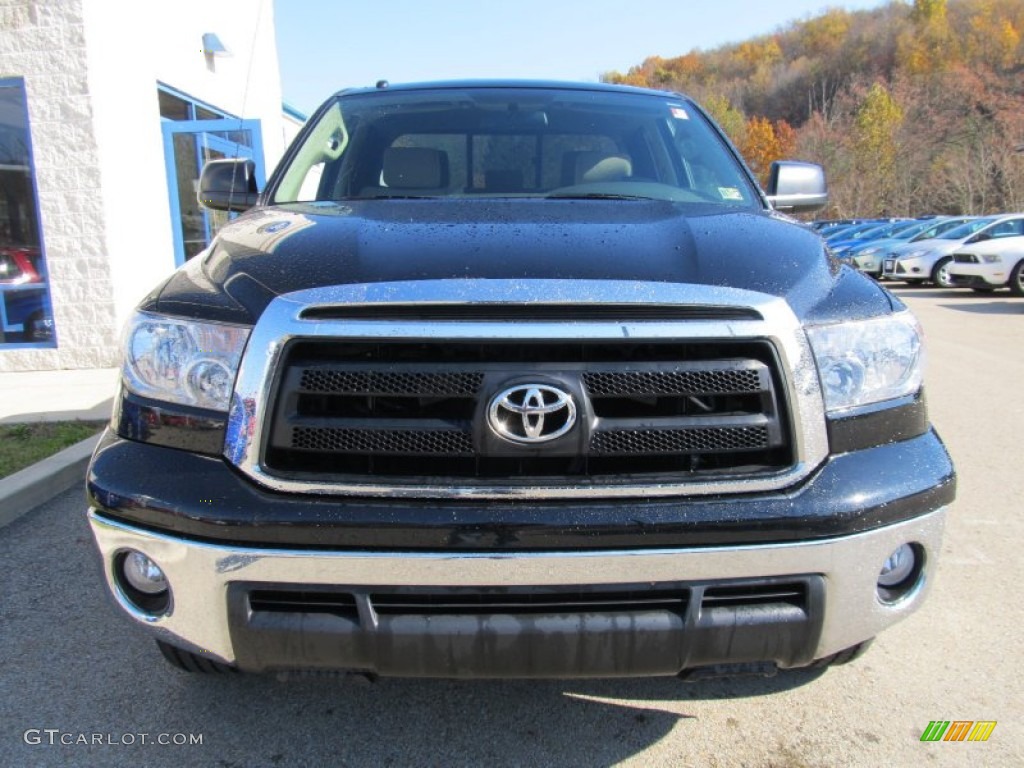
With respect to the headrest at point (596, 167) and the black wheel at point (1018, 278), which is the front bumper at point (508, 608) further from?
the black wheel at point (1018, 278)

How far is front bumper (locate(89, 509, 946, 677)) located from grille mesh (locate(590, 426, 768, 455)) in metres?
0.23

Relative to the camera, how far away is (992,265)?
15.1 meters

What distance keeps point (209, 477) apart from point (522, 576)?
2.39 feet

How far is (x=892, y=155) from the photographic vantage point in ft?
184

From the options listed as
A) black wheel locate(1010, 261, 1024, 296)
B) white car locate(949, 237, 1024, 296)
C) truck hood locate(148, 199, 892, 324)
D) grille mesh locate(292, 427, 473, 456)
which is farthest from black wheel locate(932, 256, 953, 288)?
grille mesh locate(292, 427, 473, 456)

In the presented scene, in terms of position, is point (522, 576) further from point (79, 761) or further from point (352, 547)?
point (79, 761)

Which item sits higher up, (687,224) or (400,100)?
(400,100)

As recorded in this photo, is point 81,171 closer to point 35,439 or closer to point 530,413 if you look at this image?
point 35,439

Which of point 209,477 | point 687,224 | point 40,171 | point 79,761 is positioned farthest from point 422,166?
point 40,171

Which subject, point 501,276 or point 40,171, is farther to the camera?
point 40,171

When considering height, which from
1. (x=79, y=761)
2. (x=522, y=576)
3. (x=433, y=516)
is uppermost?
(x=433, y=516)

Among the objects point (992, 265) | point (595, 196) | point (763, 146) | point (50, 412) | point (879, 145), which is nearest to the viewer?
point (595, 196)

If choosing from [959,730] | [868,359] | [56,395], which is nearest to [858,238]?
[56,395]

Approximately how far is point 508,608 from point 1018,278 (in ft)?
54.5
